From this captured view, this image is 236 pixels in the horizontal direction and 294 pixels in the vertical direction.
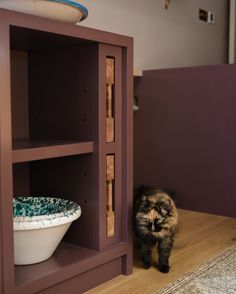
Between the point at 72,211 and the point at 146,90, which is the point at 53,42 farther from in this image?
the point at 146,90

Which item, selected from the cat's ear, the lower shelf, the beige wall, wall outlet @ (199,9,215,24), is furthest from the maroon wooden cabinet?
wall outlet @ (199,9,215,24)

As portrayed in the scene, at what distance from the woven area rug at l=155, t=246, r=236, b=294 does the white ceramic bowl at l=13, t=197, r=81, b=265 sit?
339 millimetres

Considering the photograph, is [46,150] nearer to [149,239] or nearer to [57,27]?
[57,27]

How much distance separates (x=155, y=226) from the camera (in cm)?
133

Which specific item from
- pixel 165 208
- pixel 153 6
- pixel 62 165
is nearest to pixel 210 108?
pixel 153 6

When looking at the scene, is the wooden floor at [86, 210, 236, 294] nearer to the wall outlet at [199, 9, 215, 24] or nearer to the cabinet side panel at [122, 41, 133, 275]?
the cabinet side panel at [122, 41, 133, 275]

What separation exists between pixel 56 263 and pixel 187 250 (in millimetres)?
571

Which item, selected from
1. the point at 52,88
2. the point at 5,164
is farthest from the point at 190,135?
the point at 5,164

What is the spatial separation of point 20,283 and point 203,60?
2111mm

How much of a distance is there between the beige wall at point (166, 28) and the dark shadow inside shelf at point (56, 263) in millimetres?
1019

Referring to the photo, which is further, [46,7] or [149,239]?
[149,239]

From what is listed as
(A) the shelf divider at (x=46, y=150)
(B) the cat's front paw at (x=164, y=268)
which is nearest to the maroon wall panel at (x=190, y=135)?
(B) the cat's front paw at (x=164, y=268)

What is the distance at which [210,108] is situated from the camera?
79.4 inches

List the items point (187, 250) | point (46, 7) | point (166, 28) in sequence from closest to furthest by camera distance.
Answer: point (46, 7) < point (187, 250) < point (166, 28)
